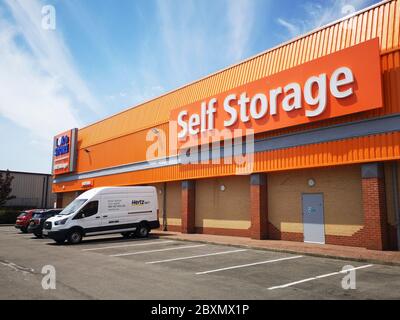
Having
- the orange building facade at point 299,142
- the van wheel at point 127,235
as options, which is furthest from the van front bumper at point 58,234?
the orange building facade at point 299,142

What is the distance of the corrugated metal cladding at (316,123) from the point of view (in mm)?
13266

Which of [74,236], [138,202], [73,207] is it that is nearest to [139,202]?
[138,202]

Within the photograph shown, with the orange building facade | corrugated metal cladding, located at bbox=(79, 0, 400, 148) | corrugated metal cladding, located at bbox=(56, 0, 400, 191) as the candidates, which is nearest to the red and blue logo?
corrugated metal cladding, located at bbox=(79, 0, 400, 148)

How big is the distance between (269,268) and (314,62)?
8976 mm

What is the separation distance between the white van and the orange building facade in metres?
2.70

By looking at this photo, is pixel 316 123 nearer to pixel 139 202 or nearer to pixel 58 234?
pixel 139 202

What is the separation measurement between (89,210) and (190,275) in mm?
10012

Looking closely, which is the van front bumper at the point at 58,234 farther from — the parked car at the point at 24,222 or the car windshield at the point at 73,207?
the parked car at the point at 24,222

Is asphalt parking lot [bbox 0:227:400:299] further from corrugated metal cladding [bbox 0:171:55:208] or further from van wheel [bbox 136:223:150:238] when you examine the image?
corrugated metal cladding [bbox 0:171:55:208]

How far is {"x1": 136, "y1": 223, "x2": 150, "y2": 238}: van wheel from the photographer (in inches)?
788

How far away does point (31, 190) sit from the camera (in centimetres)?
4916

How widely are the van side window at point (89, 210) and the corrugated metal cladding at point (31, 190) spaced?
33.8 m
